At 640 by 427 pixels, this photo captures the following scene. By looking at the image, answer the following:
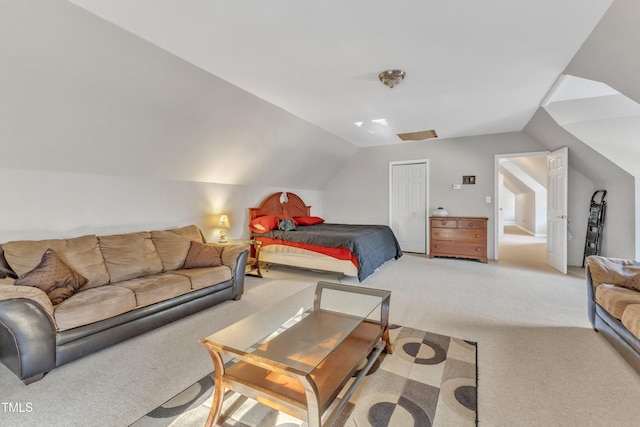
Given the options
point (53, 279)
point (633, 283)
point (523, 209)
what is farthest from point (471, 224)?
point (523, 209)

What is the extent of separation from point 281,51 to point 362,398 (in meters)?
2.66

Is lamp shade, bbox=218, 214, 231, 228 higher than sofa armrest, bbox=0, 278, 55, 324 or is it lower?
higher

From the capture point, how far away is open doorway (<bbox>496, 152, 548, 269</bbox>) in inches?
218

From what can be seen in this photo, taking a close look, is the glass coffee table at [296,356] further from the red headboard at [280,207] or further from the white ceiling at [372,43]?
the red headboard at [280,207]

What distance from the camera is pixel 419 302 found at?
3314 millimetres

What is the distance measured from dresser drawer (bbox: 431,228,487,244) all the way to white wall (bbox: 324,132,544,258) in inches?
14.4

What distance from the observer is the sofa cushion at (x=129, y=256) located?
2922 millimetres

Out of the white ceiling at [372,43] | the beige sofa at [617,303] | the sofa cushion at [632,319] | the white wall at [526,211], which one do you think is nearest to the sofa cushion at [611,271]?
the beige sofa at [617,303]

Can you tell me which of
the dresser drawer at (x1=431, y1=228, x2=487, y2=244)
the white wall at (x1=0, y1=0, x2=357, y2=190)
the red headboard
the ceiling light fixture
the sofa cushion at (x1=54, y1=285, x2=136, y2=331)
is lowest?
the sofa cushion at (x1=54, y1=285, x2=136, y2=331)

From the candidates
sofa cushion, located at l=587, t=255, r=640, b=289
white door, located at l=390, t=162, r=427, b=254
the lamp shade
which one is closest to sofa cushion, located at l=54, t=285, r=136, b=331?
the lamp shade

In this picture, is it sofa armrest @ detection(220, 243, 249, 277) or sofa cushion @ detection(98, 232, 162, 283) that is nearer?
sofa cushion @ detection(98, 232, 162, 283)

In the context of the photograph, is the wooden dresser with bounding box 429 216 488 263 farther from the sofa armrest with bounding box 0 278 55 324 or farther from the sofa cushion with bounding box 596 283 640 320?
the sofa armrest with bounding box 0 278 55 324

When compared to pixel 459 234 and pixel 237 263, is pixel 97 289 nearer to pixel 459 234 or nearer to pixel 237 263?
pixel 237 263

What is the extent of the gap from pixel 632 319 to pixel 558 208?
10.9 feet
